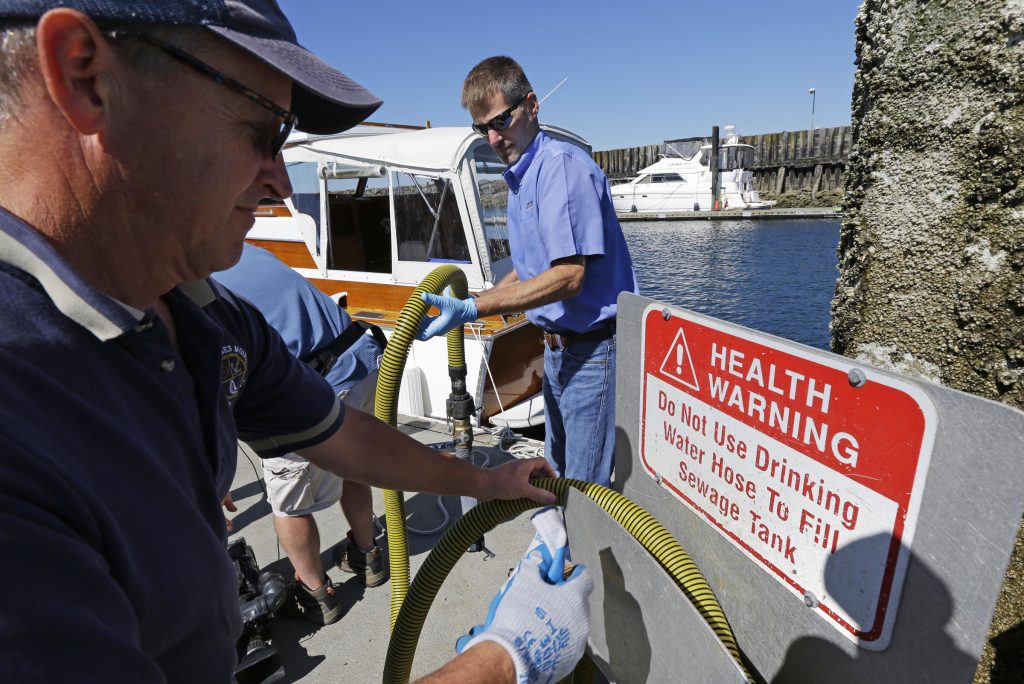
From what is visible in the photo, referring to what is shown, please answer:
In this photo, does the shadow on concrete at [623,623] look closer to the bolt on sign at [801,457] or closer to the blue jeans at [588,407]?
the bolt on sign at [801,457]

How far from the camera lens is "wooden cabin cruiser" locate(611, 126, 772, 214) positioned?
35875 millimetres

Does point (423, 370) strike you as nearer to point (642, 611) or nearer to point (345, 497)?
point (345, 497)

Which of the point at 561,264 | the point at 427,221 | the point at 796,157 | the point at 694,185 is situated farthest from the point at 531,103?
the point at 796,157

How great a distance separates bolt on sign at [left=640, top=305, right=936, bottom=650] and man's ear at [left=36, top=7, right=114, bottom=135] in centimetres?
108

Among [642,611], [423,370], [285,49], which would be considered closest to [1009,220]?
[642,611]

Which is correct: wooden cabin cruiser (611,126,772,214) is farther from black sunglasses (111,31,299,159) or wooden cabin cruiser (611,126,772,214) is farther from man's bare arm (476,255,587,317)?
black sunglasses (111,31,299,159)

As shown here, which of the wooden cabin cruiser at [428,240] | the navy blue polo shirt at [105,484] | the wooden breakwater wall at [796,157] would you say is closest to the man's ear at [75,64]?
the navy blue polo shirt at [105,484]

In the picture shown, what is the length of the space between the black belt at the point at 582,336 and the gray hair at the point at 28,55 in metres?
2.03

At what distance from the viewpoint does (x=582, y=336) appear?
8.61 feet

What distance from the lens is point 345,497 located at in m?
2.93

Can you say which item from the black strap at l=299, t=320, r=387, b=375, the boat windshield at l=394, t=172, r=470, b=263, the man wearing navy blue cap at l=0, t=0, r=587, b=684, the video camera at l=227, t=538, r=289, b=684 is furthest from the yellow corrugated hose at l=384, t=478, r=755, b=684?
the boat windshield at l=394, t=172, r=470, b=263

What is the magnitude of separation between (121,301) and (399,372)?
128cm

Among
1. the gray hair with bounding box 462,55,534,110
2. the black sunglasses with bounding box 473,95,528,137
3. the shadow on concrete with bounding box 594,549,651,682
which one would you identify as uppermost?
the gray hair with bounding box 462,55,534,110

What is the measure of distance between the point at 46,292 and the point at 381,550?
272cm
